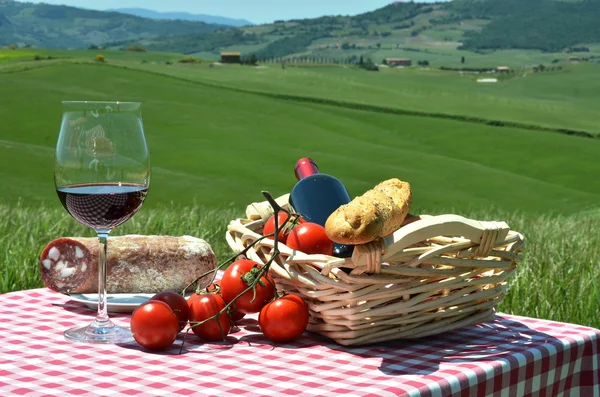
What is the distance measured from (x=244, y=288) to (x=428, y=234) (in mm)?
509

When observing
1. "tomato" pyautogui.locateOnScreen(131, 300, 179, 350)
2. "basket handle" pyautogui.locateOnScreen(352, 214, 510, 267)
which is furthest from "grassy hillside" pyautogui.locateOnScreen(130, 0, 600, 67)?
"tomato" pyautogui.locateOnScreen(131, 300, 179, 350)

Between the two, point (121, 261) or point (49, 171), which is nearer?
point (121, 261)

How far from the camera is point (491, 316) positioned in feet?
7.61

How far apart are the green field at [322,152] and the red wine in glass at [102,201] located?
239 cm

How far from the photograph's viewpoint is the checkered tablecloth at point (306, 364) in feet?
5.74

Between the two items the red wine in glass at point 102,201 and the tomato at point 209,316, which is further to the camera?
the tomato at point 209,316

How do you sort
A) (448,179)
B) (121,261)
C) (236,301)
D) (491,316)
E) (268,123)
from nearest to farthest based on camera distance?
(236,301) → (491,316) → (121,261) → (448,179) → (268,123)

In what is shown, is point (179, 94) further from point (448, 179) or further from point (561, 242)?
point (561, 242)

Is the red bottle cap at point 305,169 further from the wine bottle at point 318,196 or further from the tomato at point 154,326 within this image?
the tomato at point 154,326

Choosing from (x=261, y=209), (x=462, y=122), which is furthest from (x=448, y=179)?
(x=261, y=209)

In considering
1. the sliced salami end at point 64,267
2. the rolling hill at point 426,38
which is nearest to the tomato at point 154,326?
the sliced salami end at point 64,267

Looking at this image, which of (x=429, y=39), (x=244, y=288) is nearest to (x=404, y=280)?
(x=244, y=288)

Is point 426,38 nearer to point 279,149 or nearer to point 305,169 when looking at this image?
point 279,149

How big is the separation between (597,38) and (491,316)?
177818mm
